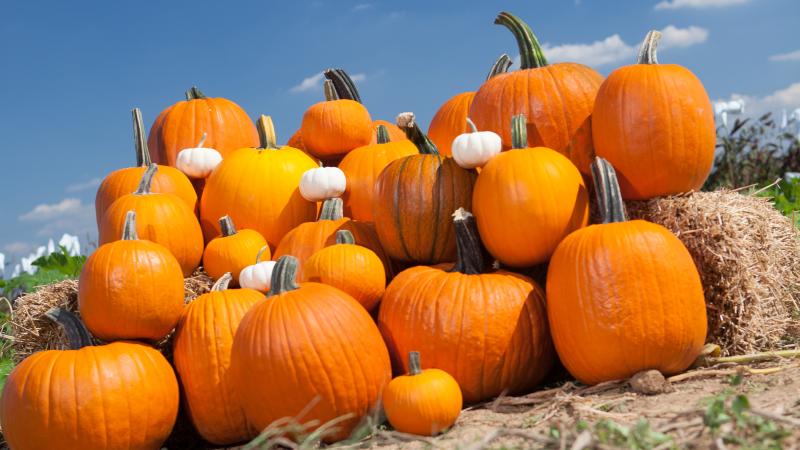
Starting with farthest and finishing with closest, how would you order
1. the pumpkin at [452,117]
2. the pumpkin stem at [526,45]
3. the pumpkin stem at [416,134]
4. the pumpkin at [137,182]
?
Result: the pumpkin at [452,117]
the pumpkin at [137,182]
the pumpkin stem at [526,45]
the pumpkin stem at [416,134]

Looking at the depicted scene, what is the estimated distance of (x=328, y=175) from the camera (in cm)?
454

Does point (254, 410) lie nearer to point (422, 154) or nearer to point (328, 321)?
point (328, 321)

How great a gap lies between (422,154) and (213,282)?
4.57 ft

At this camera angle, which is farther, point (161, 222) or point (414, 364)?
point (161, 222)

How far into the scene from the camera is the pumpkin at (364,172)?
15.7 feet

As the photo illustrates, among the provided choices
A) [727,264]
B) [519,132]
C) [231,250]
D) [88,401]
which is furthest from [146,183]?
[727,264]

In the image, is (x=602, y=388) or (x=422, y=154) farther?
(x=422, y=154)

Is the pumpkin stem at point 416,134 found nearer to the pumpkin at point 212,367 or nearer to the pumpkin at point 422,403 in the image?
the pumpkin at point 212,367

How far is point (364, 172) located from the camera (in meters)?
4.82

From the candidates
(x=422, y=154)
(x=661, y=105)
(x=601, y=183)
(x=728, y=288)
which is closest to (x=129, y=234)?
(x=422, y=154)

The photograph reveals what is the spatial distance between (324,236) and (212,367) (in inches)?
36.9

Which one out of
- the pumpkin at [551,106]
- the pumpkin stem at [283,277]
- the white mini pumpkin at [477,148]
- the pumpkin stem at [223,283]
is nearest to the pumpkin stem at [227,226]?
the pumpkin stem at [223,283]

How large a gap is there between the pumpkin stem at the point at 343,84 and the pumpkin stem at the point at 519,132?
6.91 ft

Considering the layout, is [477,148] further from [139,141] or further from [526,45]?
[139,141]
